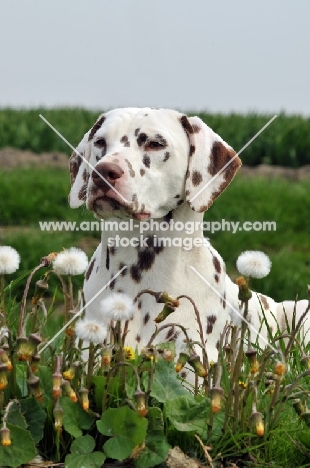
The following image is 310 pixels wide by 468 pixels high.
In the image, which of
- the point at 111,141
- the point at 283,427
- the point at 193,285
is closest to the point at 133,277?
the point at 193,285

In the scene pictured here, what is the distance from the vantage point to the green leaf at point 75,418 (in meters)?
3.06

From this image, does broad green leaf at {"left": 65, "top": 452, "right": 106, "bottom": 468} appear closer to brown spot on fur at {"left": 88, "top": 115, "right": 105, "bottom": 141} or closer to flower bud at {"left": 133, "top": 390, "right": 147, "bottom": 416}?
flower bud at {"left": 133, "top": 390, "right": 147, "bottom": 416}

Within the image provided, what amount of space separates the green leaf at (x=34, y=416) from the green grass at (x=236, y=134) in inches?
576

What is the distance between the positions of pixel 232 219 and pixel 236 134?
6776 mm

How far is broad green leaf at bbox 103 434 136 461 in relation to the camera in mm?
2986

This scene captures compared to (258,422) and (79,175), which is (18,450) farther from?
(79,175)

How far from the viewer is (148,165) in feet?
14.0

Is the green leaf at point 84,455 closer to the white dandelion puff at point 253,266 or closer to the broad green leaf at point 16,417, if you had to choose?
the broad green leaf at point 16,417

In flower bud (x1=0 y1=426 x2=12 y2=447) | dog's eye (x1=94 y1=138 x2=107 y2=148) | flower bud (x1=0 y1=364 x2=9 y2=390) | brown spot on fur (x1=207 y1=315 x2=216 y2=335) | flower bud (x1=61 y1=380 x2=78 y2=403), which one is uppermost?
dog's eye (x1=94 y1=138 x2=107 y2=148)

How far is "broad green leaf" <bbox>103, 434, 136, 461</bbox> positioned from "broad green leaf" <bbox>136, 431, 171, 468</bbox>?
7cm

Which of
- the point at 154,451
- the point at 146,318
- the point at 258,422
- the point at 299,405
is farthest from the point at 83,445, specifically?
the point at 146,318

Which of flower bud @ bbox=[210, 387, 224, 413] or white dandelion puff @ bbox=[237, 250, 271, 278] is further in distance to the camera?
white dandelion puff @ bbox=[237, 250, 271, 278]

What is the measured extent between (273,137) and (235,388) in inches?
603

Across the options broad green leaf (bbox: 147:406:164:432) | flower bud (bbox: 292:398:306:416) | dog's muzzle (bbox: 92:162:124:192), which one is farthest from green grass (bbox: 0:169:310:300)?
broad green leaf (bbox: 147:406:164:432)
